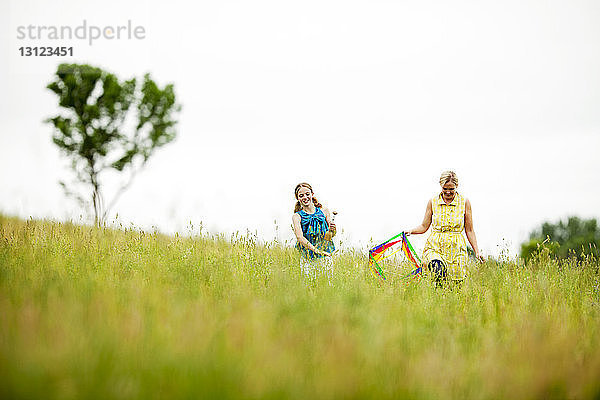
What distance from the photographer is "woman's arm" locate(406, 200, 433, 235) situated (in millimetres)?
6418

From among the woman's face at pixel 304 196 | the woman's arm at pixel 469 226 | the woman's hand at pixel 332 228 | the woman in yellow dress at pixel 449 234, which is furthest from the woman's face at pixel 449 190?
the woman's face at pixel 304 196

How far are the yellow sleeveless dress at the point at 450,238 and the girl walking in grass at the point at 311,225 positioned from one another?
1229mm

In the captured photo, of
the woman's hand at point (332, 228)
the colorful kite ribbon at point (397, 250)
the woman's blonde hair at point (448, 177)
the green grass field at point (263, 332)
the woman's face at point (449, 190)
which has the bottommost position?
the green grass field at point (263, 332)

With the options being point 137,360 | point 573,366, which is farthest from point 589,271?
point 137,360

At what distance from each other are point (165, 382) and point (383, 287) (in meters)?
3.13

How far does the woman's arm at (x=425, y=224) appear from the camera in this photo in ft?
21.1

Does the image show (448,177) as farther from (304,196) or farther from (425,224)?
(304,196)

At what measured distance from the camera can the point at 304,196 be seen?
6.45 meters

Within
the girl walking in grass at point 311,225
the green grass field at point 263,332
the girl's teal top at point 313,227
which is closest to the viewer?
the green grass field at point 263,332

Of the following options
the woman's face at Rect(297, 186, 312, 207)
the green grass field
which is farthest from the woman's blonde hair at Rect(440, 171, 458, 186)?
the woman's face at Rect(297, 186, 312, 207)

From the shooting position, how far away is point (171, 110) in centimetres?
2277

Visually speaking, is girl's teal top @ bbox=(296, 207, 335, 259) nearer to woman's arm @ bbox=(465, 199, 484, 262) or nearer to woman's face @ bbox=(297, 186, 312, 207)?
woman's face @ bbox=(297, 186, 312, 207)

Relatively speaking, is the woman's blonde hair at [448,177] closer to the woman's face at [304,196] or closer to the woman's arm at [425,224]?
the woman's arm at [425,224]

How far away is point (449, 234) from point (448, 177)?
697 mm
